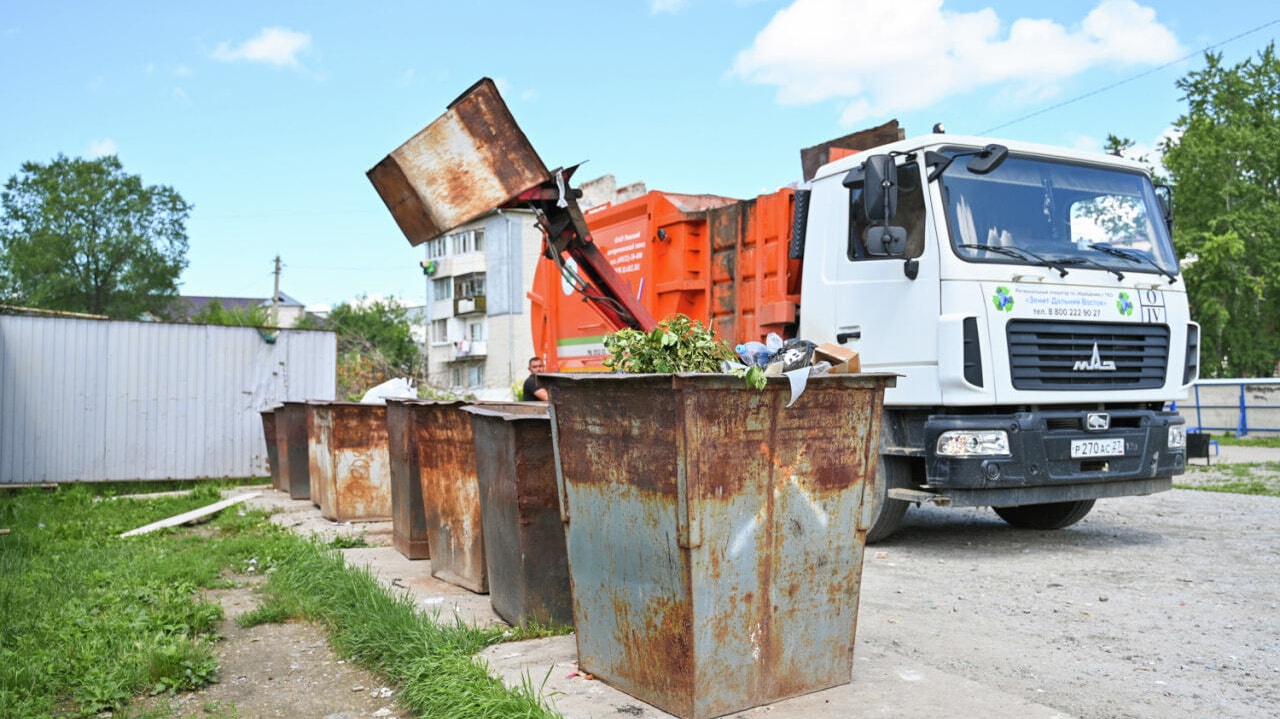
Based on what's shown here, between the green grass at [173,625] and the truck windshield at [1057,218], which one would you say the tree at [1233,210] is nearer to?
the truck windshield at [1057,218]

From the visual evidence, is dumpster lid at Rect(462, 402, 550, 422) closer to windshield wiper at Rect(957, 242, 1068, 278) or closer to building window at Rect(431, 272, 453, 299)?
windshield wiper at Rect(957, 242, 1068, 278)

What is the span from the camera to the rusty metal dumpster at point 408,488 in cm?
602

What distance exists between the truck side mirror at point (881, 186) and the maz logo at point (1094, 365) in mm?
1523

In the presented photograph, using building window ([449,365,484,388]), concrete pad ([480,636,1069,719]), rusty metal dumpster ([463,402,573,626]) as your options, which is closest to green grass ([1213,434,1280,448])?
concrete pad ([480,636,1069,719])

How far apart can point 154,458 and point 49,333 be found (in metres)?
1.98

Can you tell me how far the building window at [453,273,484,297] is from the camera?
5200 centimetres

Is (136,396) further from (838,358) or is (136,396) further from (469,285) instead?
(469,285)

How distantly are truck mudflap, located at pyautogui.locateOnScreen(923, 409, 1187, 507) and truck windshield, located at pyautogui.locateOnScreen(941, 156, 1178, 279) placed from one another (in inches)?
39.5

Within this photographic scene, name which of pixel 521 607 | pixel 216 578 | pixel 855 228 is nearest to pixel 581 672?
pixel 521 607

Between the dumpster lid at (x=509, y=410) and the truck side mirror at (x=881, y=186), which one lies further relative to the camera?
the truck side mirror at (x=881, y=186)

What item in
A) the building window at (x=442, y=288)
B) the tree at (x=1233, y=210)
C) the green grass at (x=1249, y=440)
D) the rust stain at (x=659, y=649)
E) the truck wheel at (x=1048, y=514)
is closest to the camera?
the rust stain at (x=659, y=649)

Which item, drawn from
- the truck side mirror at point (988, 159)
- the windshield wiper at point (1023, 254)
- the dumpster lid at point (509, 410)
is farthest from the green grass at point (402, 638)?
the truck side mirror at point (988, 159)

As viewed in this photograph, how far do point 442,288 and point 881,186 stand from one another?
169 ft

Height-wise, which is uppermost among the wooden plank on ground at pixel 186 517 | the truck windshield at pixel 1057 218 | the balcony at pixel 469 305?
the balcony at pixel 469 305
